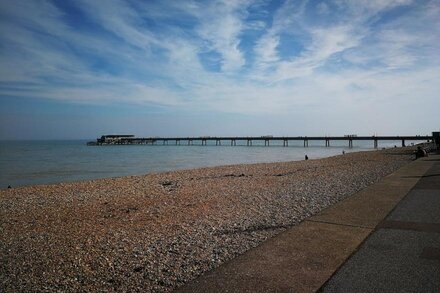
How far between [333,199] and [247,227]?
3340 millimetres

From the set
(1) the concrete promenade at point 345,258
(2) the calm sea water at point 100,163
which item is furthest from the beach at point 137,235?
(2) the calm sea water at point 100,163

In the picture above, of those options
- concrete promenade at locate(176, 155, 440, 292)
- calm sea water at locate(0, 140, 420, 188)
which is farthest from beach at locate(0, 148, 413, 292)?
calm sea water at locate(0, 140, 420, 188)

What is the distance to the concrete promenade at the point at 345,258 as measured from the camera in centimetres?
308

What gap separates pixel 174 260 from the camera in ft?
13.5

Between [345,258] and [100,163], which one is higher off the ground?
[345,258]

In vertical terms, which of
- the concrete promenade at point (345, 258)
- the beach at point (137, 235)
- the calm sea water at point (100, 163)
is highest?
the concrete promenade at point (345, 258)

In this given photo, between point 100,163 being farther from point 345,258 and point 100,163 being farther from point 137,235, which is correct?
point 345,258

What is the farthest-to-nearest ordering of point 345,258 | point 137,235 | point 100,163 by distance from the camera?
point 100,163, point 137,235, point 345,258

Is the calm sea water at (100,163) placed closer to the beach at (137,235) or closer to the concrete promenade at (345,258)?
the beach at (137,235)

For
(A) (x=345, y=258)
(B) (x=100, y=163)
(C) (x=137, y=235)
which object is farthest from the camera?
(B) (x=100, y=163)

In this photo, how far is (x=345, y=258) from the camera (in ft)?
12.0

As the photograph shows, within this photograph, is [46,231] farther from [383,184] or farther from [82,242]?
[383,184]

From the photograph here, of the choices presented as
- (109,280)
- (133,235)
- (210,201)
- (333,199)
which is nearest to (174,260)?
(109,280)

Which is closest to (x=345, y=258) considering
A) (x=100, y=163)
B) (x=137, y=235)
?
(x=137, y=235)
